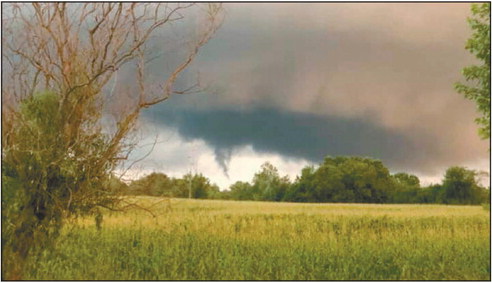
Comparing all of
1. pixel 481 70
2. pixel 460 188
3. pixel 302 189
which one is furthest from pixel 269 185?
pixel 481 70

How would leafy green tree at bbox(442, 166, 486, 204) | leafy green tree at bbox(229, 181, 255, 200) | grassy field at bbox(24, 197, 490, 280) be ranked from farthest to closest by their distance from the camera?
leafy green tree at bbox(442, 166, 486, 204) → leafy green tree at bbox(229, 181, 255, 200) → grassy field at bbox(24, 197, 490, 280)

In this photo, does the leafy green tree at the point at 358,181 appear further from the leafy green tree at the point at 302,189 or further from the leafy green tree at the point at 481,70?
the leafy green tree at the point at 481,70

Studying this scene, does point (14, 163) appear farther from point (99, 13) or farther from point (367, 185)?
point (367, 185)

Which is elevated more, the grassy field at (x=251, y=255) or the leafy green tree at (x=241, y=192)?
the leafy green tree at (x=241, y=192)

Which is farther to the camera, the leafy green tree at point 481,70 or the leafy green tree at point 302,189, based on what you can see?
the leafy green tree at point 302,189

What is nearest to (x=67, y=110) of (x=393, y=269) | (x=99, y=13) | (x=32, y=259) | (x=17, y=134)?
(x=17, y=134)

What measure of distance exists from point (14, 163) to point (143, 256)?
4.80 m

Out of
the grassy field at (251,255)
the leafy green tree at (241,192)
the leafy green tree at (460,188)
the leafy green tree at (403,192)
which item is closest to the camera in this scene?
the grassy field at (251,255)

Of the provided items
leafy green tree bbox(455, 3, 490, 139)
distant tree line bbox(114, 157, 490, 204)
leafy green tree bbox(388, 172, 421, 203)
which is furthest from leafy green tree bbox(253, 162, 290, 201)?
leafy green tree bbox(455, 3, 490, 139)

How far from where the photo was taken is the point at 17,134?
933 cm

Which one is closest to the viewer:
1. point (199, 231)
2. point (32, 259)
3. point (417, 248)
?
point (32, 259)

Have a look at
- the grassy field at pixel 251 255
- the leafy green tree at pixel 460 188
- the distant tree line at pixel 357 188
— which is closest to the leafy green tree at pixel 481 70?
the grassy field at pixel 251 255

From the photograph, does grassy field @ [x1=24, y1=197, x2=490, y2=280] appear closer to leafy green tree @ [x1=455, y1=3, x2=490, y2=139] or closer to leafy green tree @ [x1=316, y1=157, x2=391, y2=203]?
leafy green tree @ [x1=455, y1=3, x2=490, y2=139]

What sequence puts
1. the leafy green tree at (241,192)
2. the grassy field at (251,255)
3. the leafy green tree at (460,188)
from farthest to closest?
the leafy green tree at (460,188), the leafy green tree at (241,192), the grassy field at (251,255)
